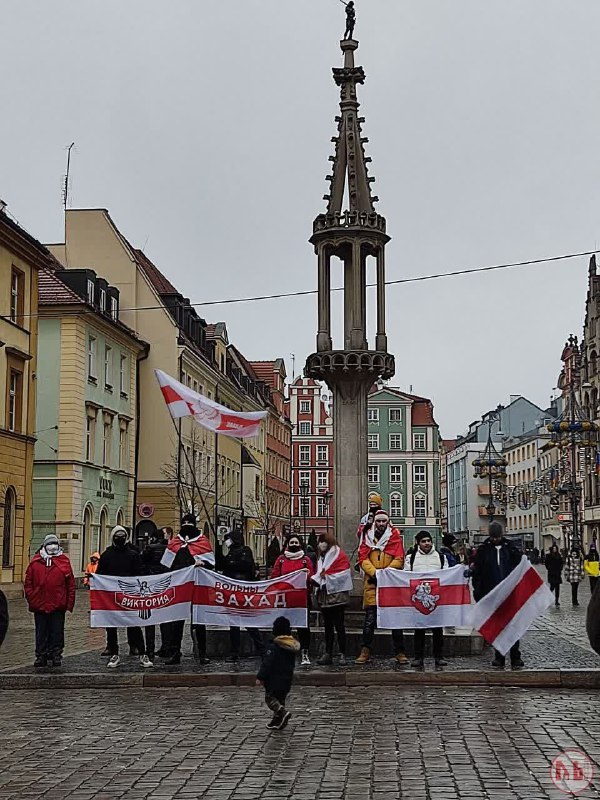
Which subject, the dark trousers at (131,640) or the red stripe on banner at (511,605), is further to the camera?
the dark trousers at (131,640)

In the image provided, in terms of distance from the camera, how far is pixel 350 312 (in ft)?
64.2

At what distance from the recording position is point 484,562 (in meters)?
16.4

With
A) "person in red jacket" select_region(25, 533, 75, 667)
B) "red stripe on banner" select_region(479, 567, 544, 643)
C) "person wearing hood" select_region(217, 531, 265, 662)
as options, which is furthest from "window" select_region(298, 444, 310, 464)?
"red stripe on banner" select_region(479, 567, 544, 643)

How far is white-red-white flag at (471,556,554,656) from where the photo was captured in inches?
611

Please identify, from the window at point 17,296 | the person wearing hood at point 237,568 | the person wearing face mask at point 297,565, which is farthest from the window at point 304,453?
the person wearing face mask at point 297,565

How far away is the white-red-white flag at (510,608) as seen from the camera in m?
15.5

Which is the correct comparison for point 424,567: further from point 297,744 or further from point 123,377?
point 123,377

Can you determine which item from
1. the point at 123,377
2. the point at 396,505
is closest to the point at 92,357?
the point at 123,377

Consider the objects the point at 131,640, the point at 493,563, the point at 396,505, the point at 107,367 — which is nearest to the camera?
the point at 493,563

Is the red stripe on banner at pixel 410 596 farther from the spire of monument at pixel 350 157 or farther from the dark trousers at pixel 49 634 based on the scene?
the spire of monument at pixel 350 157

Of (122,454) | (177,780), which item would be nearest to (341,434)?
(177,780)

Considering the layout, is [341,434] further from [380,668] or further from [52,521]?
[52,521]

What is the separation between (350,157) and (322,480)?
9700 centimetres

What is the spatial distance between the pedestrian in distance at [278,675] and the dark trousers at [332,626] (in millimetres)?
4680
